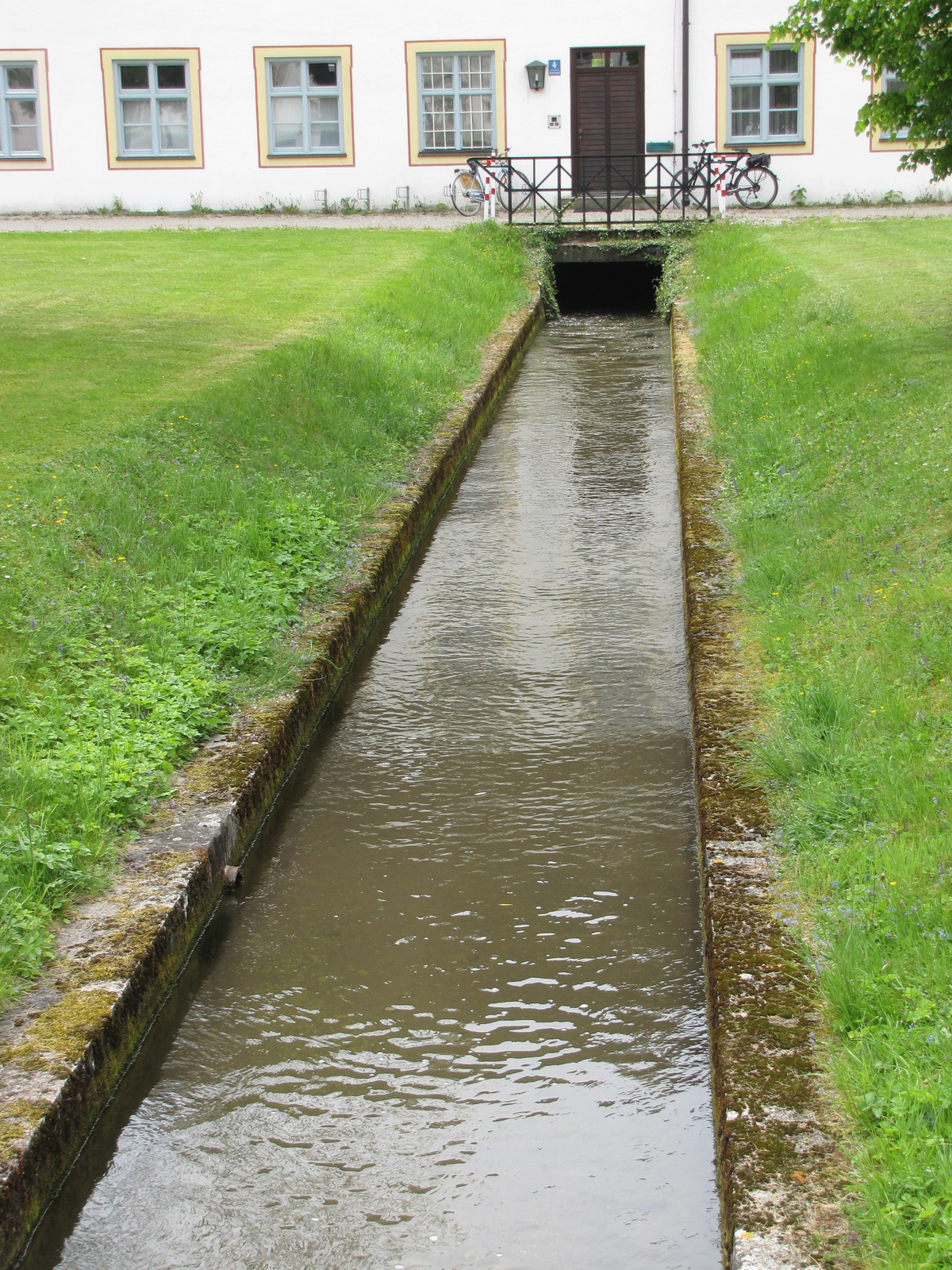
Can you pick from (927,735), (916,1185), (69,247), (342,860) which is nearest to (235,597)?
(342,860)

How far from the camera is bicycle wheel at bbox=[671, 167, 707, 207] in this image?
20391mm

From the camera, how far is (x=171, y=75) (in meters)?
24.1

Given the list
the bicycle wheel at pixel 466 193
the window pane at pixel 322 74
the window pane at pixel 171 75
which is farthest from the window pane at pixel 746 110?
the window pane at pixel 171 75

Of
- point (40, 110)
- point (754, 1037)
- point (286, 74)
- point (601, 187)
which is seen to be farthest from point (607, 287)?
point (754, 1037)

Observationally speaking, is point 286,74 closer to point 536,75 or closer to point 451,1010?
point 536,75

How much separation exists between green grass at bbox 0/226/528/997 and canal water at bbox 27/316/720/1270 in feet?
→ 1.66

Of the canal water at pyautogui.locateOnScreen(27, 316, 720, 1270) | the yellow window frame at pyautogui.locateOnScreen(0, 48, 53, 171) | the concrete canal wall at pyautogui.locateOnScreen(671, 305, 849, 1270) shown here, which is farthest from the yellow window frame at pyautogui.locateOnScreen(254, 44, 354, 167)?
the concrete canal wall at pyautogui.locateOnScreen(671, 305, 849, 1270)

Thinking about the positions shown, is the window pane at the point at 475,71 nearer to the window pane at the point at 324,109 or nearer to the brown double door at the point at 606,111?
the brown double door at the point at 606,111

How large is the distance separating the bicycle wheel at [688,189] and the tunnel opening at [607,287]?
123 cm

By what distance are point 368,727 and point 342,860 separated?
3.89 ft

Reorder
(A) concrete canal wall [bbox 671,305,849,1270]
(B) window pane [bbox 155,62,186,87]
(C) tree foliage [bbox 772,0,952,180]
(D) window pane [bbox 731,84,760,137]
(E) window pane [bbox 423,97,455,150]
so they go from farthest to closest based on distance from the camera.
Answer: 1. (B) window pane [bbox 155,62,186,87]
2. (E) window pane [bbox 423,97,455,150]
3. (D) window pane [bbox 731,84,760,137]
4. (C) tree foliage [bbox 772,0,952,180]
5. (A) concrete canal wall [bbox 671,305,849,1270]

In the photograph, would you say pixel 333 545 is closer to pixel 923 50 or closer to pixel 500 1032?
pixel 500 1032

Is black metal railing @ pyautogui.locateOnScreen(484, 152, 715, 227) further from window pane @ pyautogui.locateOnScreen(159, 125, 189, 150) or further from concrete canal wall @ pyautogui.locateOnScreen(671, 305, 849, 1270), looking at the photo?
concrete canal wall @ pyautogui.locateOnScreen(671, 305, 849, 1270)

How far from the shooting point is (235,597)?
236 inches
